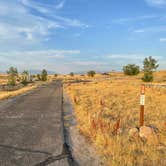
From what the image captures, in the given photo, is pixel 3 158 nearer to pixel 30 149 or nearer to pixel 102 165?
pixel 30 149

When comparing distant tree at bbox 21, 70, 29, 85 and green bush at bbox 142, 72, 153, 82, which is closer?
green bush at bbox 142, 72, 153, 82

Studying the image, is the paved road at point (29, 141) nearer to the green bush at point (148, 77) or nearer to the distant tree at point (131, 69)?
the green bush at point (148, 77)

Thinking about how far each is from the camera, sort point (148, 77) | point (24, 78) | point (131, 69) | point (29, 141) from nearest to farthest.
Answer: point (29, 141) → point (148, 77) → point (24, 78) → point (131, 69)

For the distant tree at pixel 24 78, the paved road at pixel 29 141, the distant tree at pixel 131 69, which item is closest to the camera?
the paved road at pixel 29 141

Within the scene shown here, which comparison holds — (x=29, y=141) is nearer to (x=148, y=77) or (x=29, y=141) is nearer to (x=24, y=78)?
(x=148, y=77)

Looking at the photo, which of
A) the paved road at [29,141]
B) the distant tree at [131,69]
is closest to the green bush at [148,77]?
the distant tree at [131,69]

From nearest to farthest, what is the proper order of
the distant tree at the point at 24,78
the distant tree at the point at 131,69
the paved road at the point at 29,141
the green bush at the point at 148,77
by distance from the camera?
the paved road at the point at 29,141, the green bush at the point at 148,77, the distant tree at the point at 24,78, the distant tree at the point at 131,69

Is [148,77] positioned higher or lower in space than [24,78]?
higher

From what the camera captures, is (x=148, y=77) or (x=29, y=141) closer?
(x=29, y=141)

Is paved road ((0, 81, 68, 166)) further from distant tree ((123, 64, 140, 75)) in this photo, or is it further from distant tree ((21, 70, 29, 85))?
distant tree ((123, 64, 140, 75))

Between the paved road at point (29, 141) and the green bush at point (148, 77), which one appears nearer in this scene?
the paved road at point (29, 141)

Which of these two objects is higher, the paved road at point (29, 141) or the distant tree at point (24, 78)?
the paved road at point (29, 141)

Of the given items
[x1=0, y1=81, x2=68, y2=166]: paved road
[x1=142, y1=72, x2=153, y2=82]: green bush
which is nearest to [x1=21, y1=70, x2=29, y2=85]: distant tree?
[x1=142, y1=72, x2=153, y2=82]: green bush

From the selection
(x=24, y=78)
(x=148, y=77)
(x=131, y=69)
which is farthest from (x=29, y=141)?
(x=131, y=69)
